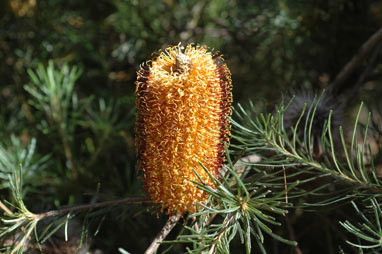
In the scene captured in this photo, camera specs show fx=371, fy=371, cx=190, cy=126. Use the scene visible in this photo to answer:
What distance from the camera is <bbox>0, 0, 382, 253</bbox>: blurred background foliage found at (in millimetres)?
824

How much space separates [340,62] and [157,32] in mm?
467

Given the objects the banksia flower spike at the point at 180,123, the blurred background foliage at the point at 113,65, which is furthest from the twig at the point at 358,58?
the banksia flower spike at the point at 180,123

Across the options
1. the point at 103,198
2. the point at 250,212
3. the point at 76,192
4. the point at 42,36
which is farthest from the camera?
the point at 42,36

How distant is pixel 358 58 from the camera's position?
2.34 ft

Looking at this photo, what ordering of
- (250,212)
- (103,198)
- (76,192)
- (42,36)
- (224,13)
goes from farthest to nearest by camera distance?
(224,13) → (42,36) → (76,192) → (103,198) → (250,212)

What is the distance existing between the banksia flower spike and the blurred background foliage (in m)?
0.23

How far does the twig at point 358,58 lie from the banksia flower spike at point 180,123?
0.33m

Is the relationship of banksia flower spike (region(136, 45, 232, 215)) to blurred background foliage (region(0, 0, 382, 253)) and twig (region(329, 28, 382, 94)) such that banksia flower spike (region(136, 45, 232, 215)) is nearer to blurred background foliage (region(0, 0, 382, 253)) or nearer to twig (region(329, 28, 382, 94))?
blurred background foliage (region(0, 0, 382, 253))

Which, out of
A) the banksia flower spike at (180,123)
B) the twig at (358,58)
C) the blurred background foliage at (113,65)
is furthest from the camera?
the blurred background foliage at (113,65)

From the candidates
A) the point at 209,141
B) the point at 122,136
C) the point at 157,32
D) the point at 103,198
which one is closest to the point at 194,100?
the point at 209,141

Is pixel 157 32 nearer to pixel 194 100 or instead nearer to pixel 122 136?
pixel 122 136

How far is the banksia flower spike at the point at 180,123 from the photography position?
0.47m

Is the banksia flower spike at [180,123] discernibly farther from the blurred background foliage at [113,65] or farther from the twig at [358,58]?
the twig at [358,58]

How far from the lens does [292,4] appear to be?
866 millimetres
